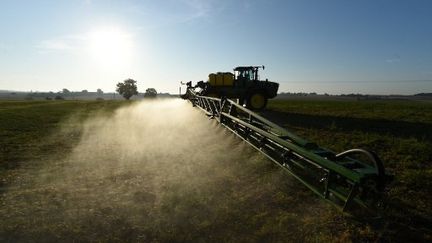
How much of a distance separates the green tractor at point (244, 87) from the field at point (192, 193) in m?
8.64

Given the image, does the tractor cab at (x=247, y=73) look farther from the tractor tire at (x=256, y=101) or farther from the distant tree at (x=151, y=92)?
the distant tree at (x=151, y=92)

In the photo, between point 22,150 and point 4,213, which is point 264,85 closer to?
point 22,150

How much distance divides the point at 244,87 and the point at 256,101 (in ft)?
5.15

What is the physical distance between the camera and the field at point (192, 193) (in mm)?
5270

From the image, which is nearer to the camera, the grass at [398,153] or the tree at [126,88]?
the grass at [398,153]

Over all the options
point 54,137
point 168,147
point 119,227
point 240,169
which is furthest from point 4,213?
point 54,137

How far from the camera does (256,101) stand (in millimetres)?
20641

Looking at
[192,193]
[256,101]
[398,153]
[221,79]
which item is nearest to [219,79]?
[221,79]

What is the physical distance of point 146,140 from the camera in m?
12.9

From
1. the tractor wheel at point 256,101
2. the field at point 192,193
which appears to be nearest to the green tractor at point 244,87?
the tractor wheel at point 256,101

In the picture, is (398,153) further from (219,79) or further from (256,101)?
(219,79)

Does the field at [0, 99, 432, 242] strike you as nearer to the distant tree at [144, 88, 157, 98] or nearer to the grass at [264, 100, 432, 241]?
the grass at [264, 100, 432, 241]

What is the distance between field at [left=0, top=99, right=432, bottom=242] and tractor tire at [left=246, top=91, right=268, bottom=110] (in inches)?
334

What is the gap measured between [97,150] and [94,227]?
5939mm
